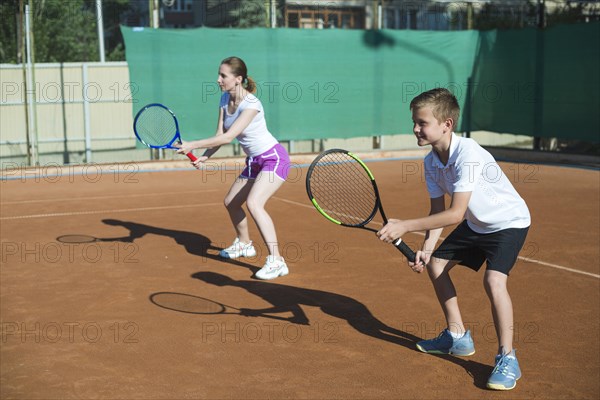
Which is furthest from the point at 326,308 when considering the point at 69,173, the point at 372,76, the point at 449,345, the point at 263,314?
the point at 372,76

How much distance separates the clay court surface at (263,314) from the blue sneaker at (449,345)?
71 mm

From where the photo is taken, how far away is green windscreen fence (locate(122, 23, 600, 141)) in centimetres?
1415

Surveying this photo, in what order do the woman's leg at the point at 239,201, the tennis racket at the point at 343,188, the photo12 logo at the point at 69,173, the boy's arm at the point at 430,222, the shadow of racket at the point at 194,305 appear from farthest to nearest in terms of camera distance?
the photo12 logo at the point at 69,173 → the woman's leg at the point at 239,201 → the shadow of racket at the point at 194,305 → the tennis racket at the point at 343,188 → the boy's arm at the point at 430,222

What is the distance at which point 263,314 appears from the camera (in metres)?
5.42

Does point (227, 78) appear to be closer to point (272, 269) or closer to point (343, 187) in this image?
point (343, 187)

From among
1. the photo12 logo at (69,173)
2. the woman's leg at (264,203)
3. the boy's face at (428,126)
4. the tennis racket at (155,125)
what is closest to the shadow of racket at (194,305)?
the woman's leg at (264,203)

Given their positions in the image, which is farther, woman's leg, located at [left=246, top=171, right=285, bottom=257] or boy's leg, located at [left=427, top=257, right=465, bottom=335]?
woman's leg, located at [left=246, top=171, right=285, bottom=257]

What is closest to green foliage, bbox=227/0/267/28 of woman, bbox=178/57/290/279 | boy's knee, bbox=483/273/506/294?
woman, bbox=178/57/290/279

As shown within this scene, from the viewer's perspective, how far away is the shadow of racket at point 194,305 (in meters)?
5.45

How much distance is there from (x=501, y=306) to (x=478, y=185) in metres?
0.64

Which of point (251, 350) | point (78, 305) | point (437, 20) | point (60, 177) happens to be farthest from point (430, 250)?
point (437, 20)

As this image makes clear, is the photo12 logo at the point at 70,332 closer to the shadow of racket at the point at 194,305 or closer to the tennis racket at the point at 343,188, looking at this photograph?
the shadow of racket at the point at 194,305

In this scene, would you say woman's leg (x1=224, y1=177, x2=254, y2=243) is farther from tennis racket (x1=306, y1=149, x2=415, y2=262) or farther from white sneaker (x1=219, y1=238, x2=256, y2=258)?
tennis racket (x1=306, y1=149, x2=415, y2=262)

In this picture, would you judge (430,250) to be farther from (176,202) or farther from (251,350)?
(176,202)
